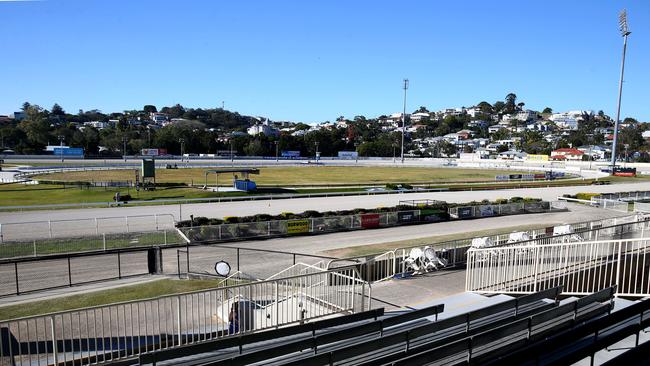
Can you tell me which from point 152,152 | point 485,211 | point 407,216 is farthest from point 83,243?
point 152,152

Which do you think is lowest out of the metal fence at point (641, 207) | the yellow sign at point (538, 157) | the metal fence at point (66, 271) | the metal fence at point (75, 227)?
the metal fence at point (75, 227)

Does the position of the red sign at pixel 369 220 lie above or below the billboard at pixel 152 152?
below

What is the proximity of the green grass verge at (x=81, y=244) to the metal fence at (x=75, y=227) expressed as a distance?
1.33 m

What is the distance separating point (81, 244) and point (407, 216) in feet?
63.6

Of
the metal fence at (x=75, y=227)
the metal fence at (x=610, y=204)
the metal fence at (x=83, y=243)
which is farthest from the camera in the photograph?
the metal fence at (x=610, y=204)

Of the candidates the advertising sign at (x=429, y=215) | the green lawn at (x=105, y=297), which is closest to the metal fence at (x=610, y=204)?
the advertising sign at (x=429, y=215)

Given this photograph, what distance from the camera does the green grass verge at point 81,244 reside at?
20650 millimetres

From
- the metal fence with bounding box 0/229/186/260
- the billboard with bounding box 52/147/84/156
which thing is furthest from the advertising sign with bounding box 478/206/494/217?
the billboard with bounding box 52/147/84/156

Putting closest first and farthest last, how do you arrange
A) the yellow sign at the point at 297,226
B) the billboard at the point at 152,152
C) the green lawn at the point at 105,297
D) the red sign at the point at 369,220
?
the green lawn at the point at 105,297, the yellow sign at the point at 297,226, the red sign at the point at 369,220, the billboard at the point at 152,152

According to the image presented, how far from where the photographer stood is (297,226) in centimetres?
2670

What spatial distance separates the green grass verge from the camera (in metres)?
20.6

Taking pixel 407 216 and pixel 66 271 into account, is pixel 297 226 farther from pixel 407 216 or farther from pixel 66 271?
pixel 66 271

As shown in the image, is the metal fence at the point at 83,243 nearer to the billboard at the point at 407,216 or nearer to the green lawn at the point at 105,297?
the green lawn at the point at 105,297

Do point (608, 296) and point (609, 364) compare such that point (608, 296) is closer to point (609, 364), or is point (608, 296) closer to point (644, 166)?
point (609, 364)
